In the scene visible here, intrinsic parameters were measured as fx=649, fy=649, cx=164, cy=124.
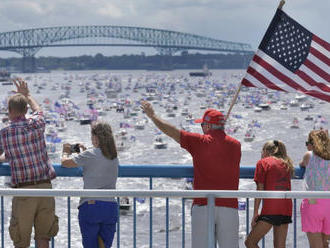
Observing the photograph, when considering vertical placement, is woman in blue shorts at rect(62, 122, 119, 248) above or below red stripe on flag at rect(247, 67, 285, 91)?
below

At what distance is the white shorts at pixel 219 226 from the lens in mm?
4246

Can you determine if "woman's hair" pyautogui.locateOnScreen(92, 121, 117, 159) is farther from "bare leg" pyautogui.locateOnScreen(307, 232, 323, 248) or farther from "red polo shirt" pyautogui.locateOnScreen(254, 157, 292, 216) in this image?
"bare leg" pyautogui.locateOnScreen(307, 232, 323, 248)

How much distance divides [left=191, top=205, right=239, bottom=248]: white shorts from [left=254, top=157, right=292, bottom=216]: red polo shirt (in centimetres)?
50

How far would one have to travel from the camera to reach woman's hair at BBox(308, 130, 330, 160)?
16.0ft

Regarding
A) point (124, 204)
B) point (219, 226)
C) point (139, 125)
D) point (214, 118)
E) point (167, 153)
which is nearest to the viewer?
point (219, 226)

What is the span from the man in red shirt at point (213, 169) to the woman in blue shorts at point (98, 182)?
15.9 inches

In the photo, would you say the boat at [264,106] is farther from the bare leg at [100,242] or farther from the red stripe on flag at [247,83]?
the bare leg at [100,242]

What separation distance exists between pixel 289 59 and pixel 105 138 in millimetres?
1864

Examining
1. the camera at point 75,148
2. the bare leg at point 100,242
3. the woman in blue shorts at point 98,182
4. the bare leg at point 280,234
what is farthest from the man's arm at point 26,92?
the bare leg at point 280,234

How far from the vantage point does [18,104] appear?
15.3 ft

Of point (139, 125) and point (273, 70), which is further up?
point (273, 70)

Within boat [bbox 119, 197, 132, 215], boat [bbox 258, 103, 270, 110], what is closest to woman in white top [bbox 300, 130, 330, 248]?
boat [bbox 119, 197, 132, 215]

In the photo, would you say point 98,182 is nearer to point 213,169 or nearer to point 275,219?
point 213,169

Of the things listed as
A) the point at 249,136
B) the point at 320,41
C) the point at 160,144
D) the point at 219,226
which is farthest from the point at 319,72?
the point at 249,136
